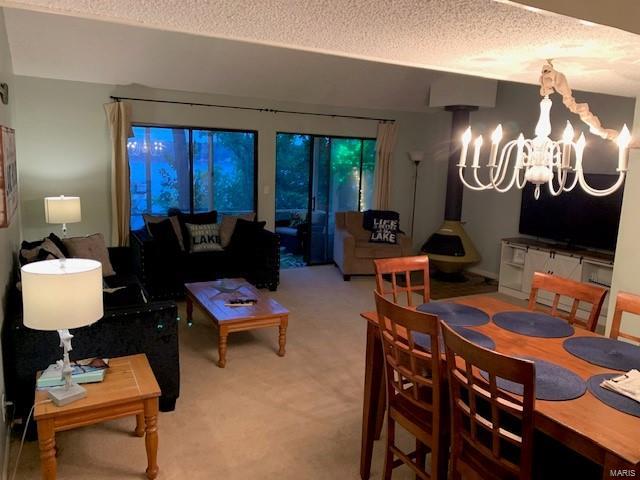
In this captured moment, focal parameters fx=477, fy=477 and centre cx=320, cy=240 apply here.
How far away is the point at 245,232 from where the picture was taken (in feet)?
19.2

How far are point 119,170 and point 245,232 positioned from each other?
1655mm

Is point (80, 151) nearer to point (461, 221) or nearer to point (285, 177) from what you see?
point (285, 177)

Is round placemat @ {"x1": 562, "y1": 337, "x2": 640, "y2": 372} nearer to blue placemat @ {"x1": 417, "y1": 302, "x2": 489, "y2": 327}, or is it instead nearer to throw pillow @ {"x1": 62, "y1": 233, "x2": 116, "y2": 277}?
blue placemat @ {"x1": 417, "y1": 302, "x2": 489, "y2": 327}

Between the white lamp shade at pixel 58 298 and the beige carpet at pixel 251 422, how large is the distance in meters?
0.96

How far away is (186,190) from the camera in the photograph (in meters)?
6.43

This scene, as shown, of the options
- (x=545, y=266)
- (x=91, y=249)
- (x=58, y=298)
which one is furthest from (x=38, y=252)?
(x=545, y=266)

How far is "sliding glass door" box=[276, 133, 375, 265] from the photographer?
7.01 m

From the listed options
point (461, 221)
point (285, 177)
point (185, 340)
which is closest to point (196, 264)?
point (185, 340)

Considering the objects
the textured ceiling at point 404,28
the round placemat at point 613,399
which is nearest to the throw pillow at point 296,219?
the textured ceiling at point 404,28

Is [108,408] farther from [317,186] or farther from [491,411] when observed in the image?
[317,186]

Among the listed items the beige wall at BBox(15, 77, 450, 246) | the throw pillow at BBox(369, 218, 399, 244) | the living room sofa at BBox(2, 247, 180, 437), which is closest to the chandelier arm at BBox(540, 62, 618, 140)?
the living room sofa at BBox(2, 247, 180, 437)

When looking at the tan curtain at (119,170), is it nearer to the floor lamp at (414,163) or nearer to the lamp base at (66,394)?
the lamp base at (66,394)

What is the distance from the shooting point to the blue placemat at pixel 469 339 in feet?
6.94

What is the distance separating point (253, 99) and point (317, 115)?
972 millimetres
